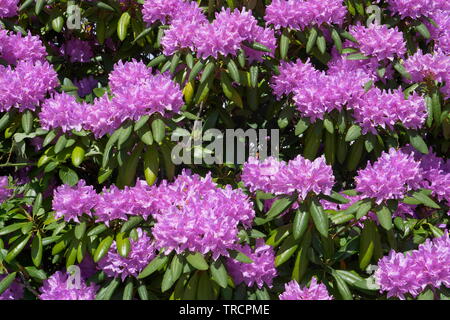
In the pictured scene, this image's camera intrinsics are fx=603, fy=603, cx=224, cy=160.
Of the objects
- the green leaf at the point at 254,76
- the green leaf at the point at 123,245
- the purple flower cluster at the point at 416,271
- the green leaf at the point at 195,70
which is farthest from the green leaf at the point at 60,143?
the purple flower cluster at the point at 416,271

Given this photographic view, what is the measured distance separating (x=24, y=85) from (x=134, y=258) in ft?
2.89

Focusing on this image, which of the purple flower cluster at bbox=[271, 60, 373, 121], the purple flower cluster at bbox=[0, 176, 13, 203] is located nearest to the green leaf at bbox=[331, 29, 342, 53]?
the purple flower cluster at bbox=[271, 60, 373, 121]

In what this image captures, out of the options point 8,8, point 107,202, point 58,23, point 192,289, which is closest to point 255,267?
point 192,289

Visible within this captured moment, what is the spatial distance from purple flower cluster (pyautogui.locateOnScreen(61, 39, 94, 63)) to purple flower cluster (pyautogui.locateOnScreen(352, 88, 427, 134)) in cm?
147

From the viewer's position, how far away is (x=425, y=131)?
2.75 metres

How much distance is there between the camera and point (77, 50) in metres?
3.10

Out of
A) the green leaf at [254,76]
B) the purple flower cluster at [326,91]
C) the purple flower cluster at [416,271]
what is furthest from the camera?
the green leaf at [254,76]

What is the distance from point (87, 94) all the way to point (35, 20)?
549 mm

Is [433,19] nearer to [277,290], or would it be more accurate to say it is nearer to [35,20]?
[277,290]

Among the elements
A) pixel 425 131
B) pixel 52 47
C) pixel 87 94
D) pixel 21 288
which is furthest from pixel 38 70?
pixel 425 131

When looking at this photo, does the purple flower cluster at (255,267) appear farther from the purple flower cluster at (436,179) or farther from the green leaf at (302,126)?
the purple flower cluster at (436,179)

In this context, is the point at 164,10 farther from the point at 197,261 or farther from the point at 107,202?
the point at 197,261

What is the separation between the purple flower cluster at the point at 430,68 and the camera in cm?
250

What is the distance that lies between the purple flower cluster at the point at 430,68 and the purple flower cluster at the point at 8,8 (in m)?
1.87
